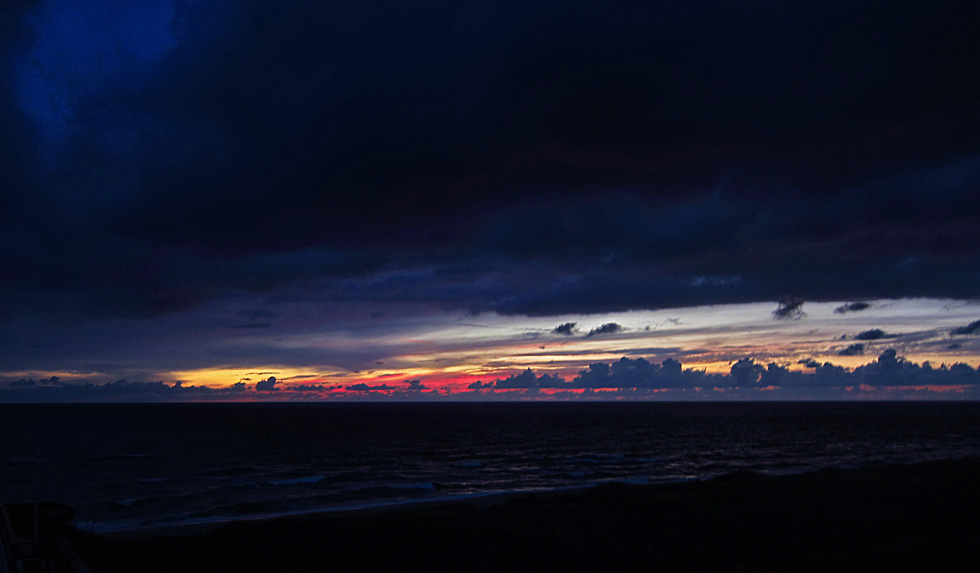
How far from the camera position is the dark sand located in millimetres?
16656

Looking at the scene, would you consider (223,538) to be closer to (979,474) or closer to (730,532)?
(730,532)

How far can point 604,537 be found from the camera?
19.2 m

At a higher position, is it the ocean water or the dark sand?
the dark sand

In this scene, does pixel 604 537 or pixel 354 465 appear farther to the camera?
pixel 354 465

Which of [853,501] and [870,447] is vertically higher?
[853,501]

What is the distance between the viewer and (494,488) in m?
34.4

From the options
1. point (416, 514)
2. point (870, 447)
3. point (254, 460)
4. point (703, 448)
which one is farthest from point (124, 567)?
point (870, 447)

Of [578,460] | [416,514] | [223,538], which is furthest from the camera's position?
[578,460]

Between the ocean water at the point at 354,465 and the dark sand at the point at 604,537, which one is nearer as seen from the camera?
the dark sand at the point at 604,537

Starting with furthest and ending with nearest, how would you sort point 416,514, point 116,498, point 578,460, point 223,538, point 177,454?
point 177,454 < point 578,460 < point 116,498 < point 416,514 < point 223,538

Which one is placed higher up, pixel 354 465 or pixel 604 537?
pixel 604 537

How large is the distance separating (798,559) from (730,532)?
314cm

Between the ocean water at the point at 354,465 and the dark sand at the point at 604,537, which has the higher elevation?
the dark sand at the point at 604,537

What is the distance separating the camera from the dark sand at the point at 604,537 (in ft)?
54.6
